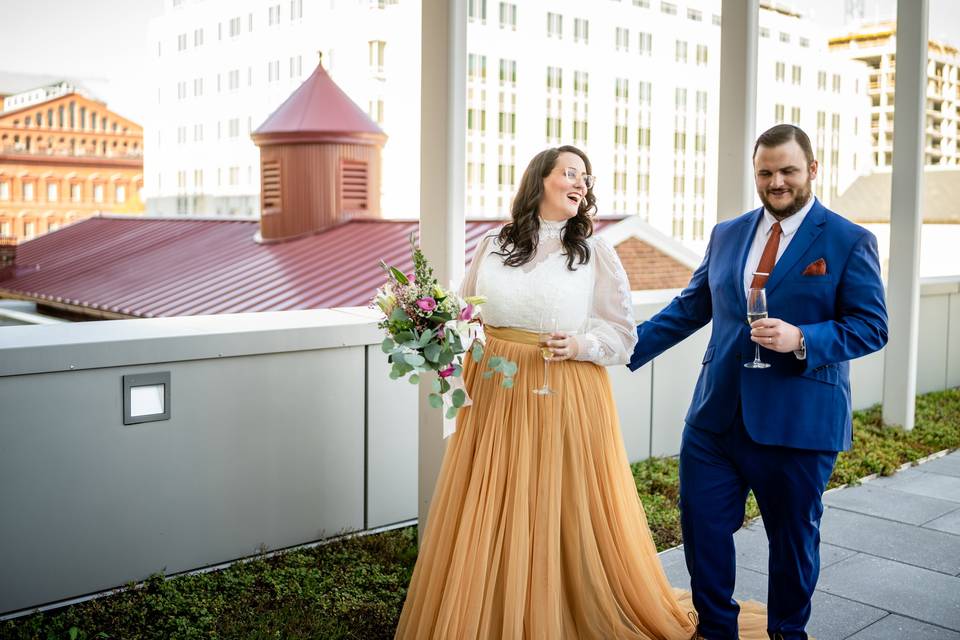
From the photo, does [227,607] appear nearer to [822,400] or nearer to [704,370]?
[704,370]

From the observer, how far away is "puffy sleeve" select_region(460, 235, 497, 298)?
3.99m

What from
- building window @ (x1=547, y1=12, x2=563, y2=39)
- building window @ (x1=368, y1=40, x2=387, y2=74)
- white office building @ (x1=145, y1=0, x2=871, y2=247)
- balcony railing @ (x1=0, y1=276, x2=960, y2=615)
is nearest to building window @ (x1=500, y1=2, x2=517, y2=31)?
white office building @ (x1=145, y1=0, x2=871, y2=247)

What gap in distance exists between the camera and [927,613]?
4.53 m

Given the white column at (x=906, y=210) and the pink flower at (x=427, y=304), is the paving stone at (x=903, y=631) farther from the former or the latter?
the white column at (x=906, y=210)

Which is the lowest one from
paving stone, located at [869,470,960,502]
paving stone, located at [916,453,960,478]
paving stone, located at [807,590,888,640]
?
paving stone, located at [916,453,960,478]

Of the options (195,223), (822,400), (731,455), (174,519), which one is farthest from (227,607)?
(195,223)

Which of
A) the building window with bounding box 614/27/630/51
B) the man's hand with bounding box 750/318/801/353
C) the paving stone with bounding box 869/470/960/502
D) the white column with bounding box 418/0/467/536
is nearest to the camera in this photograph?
the man's hand with bounding box 750/318/801/353

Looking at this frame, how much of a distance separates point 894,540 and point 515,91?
335ft

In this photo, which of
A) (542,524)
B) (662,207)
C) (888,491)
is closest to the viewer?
(542,524)

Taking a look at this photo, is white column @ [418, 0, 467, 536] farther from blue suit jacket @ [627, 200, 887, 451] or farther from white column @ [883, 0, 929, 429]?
white column @ [883, 0, 929, 429]

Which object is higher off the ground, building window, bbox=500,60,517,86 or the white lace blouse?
building window, bbox=500,60,517,86

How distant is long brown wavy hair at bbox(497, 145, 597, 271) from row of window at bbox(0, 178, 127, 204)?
4393 inches

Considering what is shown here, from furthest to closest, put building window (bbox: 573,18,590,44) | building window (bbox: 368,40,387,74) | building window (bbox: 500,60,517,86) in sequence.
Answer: building window (bbox: 573,18,590,44), building window (bbox: 500,60,517,86), building window (bbox: 368,40,387,74)

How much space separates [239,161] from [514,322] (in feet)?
359
